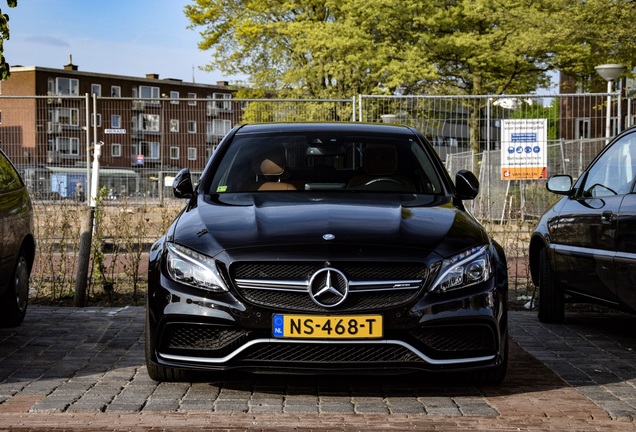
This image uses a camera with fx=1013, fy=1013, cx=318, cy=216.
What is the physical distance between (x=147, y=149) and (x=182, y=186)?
1027 centimetres

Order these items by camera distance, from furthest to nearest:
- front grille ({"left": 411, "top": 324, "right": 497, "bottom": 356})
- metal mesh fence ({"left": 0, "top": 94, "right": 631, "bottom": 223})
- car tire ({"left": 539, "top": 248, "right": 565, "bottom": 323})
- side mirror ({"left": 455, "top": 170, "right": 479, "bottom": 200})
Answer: metal mesh fence ({"left": 0, "top": 94, "right": 631, "bottom": 223}) → car tire ({"left": 539, "top": 248, "right": 565, "bottom": 323}) → side mirror ({"left": 455, "top": 170, "right": 479, "bottom": 200}) → front grille ({"left": 411, "top": 324, "right": 497, "bottom": 356})

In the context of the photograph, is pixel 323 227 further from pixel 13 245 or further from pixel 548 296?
pixel 548 296

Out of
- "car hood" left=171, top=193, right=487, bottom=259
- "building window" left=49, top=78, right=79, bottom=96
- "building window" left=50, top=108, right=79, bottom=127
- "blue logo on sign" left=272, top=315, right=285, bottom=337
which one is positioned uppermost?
"building window" left=49, top=78, right=79, bottom=96

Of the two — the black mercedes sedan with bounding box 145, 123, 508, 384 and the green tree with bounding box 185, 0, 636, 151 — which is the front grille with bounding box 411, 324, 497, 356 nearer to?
the black mercedes sedan with bounding box 145, 123, 508, 384

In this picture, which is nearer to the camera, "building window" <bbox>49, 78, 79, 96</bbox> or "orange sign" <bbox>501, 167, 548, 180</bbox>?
"orange sign" <bbox>501, 167, 548, 180</bbox>

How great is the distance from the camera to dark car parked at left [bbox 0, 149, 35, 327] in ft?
26.4

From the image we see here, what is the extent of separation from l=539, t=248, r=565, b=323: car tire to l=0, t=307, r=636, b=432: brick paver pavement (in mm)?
1076

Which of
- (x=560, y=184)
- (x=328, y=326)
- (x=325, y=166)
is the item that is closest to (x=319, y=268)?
(x=328, y=326)

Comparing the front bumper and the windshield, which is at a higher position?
the windshield

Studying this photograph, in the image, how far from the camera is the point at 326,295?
531cm

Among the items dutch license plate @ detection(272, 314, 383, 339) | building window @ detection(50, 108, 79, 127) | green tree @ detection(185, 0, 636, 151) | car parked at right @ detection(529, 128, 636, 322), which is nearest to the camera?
dutch license plate @ detection(272, 314, 383, 339)

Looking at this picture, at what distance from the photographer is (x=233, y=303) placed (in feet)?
17.5

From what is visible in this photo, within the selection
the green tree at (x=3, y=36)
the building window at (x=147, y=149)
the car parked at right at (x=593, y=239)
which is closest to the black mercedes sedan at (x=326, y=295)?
the car parked at right at (x=593, y=239)

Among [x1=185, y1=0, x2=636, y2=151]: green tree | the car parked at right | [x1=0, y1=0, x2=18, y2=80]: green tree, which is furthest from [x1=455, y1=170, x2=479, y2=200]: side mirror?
[x1=185, y1=0, x2=636, y2=151]: green tree
